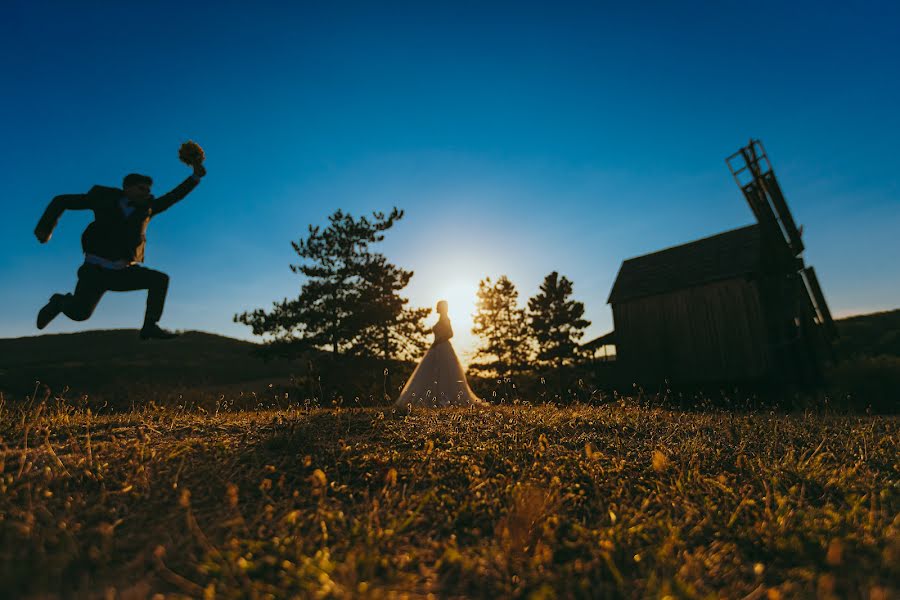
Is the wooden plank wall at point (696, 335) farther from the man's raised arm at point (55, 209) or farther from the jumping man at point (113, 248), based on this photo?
the man's raised arm at point (55, 209)

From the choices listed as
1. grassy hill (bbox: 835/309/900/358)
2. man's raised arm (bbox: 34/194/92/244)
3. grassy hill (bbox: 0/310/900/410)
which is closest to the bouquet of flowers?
man's raised arm (bbox: 34/194/92/244)

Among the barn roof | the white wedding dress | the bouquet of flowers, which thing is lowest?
the white wedding dress

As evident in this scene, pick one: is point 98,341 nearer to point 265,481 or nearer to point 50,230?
point 50,230

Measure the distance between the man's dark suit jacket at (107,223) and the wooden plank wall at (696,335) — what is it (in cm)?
2181

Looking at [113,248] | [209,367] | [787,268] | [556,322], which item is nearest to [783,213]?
[787,268]

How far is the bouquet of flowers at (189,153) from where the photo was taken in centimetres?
595

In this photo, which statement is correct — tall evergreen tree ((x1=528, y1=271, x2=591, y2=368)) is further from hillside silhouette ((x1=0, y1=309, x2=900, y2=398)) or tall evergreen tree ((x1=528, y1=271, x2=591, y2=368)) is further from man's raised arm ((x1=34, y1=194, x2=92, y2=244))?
man's raised arm ((x1=34, y1=194, x2=92, y2=244))

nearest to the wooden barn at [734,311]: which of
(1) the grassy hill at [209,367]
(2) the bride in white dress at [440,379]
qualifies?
(1) the grassy hill at [209,367]

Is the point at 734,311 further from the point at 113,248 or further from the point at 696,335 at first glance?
the point at 113,248

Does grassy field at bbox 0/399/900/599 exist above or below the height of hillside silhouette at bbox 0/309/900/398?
below

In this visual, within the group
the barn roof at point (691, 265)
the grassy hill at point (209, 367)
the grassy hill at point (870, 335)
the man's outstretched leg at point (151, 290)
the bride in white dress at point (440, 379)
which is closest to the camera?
the man's outstretched leg at point (151, 290)

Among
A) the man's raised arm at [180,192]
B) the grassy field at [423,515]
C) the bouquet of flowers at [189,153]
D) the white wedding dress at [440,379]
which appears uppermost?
the bouquet of flowers at [189,153]

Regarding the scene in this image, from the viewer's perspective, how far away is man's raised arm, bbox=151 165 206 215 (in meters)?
5.90

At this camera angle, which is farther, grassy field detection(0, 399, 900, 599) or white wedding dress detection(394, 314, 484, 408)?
white wedding dress detection(394, 314, 484, 408)
